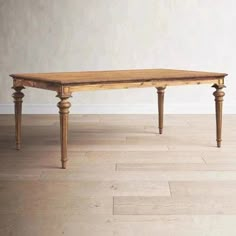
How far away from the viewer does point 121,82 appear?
238 centimetres

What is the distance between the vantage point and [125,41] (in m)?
4.15

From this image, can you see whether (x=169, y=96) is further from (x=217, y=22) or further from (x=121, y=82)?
(x=121, y=82)

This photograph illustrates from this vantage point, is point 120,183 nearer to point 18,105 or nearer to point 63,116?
point 63,116

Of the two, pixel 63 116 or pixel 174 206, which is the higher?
pixel 63 116

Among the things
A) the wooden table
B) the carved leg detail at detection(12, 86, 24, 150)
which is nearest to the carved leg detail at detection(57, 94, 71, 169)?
the wooden table

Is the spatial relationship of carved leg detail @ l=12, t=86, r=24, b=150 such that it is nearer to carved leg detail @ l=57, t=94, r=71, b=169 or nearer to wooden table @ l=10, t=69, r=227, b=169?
wooden table @ l=10, t=69, r=227, b=169

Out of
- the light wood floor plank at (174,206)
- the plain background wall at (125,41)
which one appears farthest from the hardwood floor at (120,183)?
the plain background wall at (125,41)

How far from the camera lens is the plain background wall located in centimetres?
411

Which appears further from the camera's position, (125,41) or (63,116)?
(125,41)

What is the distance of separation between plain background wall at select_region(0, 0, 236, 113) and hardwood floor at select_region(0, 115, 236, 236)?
0.80m

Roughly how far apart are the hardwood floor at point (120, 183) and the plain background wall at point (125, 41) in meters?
0.80

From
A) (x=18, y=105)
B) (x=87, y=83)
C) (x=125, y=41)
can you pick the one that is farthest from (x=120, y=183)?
(x=125, y=41)

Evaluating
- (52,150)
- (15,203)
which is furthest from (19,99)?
(15,203)

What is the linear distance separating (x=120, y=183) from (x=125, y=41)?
7.63ft
